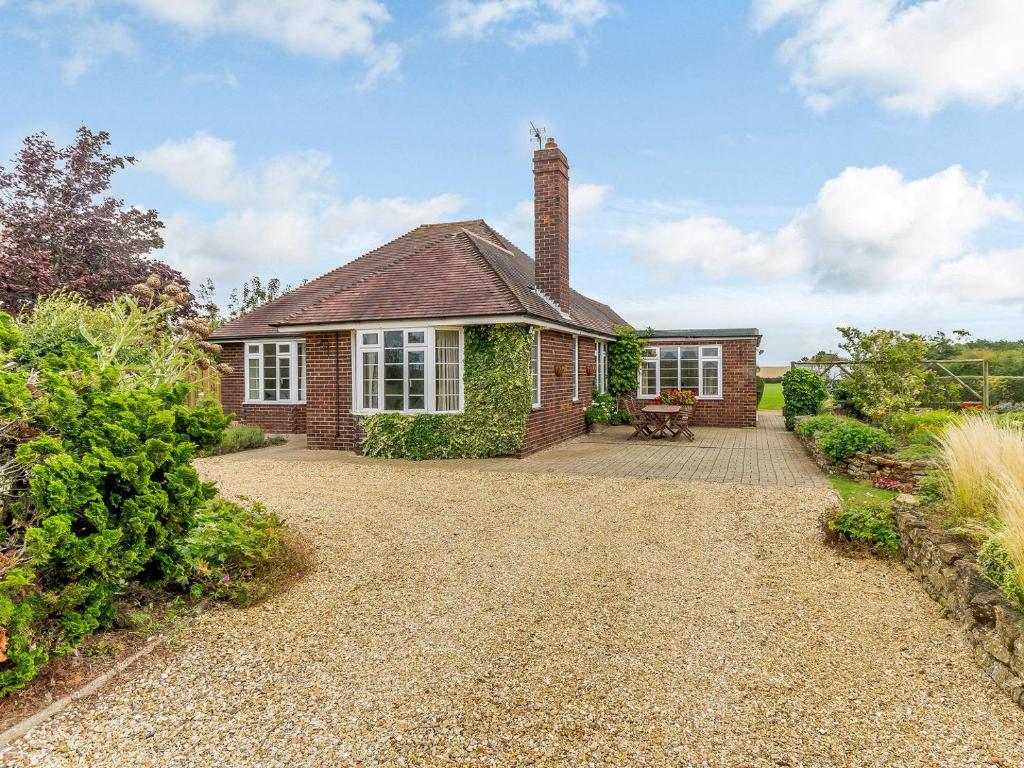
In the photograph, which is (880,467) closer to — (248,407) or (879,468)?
(879,468)

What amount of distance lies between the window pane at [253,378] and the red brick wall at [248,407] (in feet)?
0.75

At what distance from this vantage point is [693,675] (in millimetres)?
3291

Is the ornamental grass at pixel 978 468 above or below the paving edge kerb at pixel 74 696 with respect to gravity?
above

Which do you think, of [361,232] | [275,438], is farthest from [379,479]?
[361,232]

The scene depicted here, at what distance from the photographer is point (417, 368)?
38.1ft

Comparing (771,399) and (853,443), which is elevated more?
(853,443)

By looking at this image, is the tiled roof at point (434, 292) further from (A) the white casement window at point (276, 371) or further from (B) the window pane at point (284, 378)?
(B) the window pane at point (284, 378)

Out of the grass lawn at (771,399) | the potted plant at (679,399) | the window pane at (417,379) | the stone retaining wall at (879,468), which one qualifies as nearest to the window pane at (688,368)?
the potted plant at (679,399)

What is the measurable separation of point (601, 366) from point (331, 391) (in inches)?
341

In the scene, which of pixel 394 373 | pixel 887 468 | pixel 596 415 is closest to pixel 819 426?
pixel 887 468

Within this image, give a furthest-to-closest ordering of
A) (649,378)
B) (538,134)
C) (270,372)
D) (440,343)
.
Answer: (649,378) → (270,372) → (538,134) → (440,343)

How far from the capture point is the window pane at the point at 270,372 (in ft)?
56.4

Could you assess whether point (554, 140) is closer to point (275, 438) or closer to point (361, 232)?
point (361, 232)

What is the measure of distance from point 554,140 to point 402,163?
408cm
